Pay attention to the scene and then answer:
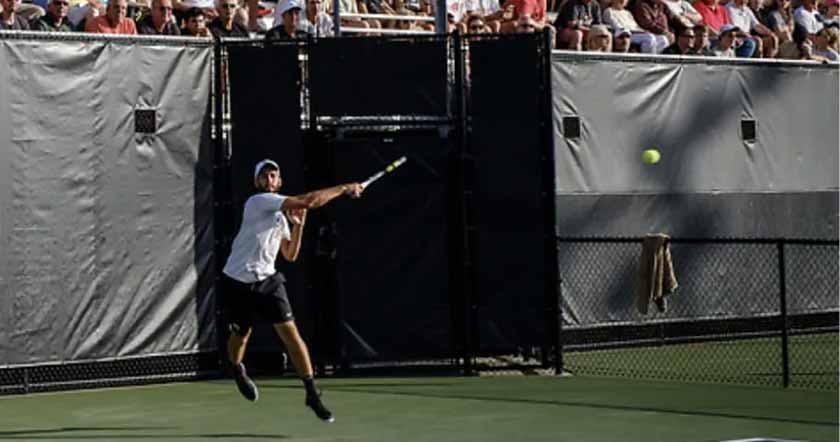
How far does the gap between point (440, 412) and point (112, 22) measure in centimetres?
514

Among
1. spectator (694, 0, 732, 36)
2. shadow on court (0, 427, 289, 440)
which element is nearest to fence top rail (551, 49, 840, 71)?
spectator (694, 0, 732, 36)

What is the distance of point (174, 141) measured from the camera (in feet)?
54.8

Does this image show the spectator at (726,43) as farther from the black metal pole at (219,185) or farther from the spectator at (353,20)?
the black metal pole at (219,185)

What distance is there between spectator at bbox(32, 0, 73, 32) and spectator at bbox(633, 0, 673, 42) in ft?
24.9

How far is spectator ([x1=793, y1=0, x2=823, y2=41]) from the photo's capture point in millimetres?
24375

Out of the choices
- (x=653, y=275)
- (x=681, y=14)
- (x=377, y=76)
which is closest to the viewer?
(x=377, y=76)

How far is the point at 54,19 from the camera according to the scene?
54.8 ft

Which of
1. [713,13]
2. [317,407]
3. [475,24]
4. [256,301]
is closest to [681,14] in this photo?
[713,13]

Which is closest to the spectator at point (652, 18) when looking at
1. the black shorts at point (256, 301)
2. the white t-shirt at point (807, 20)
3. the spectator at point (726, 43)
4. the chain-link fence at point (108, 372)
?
the spectator at point (726, 43)

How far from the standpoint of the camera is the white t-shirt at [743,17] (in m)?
23.2

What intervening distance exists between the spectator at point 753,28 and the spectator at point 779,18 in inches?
8.3

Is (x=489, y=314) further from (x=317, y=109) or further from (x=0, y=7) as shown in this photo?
(x=0, y=7)

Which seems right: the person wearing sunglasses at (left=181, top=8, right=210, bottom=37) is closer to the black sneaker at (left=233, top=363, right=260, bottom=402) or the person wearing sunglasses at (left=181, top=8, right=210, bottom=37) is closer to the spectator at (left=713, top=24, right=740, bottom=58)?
the black sneaker at (left=233, top=363, right=260, bottom=402)

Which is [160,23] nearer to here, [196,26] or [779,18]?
[196,26]
